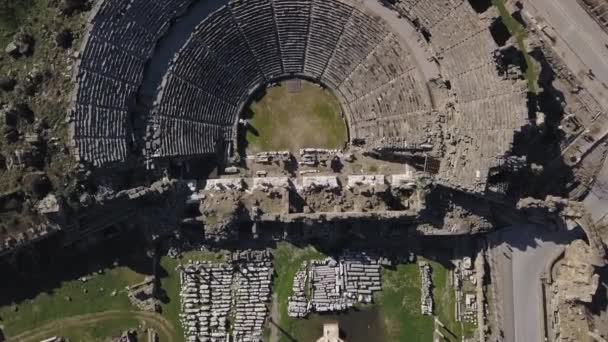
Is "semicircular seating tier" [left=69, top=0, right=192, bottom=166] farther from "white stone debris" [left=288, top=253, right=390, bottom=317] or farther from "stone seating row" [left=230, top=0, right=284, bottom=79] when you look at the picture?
"white stone debris" [left=288, top=253, right=390, bottom=317]

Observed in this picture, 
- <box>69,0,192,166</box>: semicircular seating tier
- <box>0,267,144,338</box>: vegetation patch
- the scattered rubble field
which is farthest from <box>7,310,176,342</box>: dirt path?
the scattered rubble field

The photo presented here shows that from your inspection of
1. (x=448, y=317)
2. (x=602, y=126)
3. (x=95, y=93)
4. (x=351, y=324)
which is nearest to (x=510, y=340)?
(x=448, y=317)

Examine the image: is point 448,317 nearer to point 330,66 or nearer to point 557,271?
point 557,271

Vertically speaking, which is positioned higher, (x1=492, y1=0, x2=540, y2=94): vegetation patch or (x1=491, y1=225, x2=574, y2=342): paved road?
(x1=492, y1=0, x2=540, y2=94): vegetation patch

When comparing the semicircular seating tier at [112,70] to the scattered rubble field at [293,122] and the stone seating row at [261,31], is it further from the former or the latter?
the scattered rubble field at [293,122]

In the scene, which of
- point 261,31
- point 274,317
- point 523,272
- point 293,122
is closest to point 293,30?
point 261,31

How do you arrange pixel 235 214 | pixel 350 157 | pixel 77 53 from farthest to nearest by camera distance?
pixel 350 157, pixel 235 214, pixel 77 53
